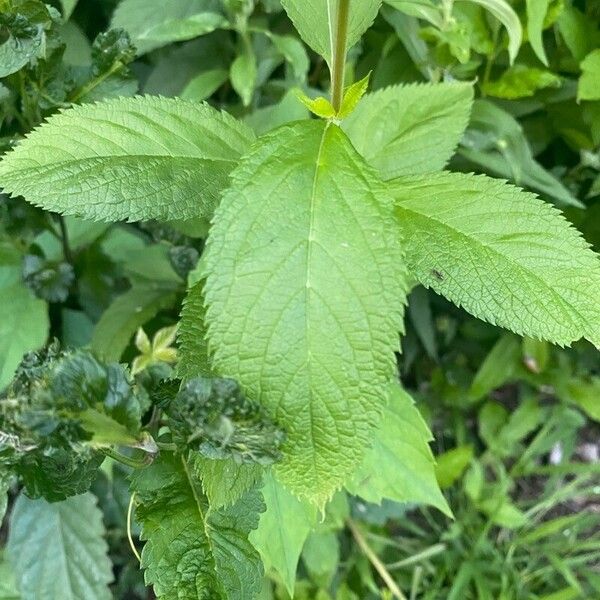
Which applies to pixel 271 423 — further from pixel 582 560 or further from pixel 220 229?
pixel 582 560

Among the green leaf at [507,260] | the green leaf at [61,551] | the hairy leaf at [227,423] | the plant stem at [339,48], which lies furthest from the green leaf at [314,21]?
the green leaf at [61,551]

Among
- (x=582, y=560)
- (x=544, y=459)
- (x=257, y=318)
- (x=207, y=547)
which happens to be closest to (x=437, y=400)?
(x=544, y=459)

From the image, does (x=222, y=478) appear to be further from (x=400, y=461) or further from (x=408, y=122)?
(x=408, y=122)

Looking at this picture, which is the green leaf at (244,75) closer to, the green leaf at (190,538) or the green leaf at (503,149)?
the green leaf at (503,149)

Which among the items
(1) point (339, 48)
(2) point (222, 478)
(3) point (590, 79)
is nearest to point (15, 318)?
(2) point (222, 478)

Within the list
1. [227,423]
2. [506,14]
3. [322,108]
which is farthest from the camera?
[506,14]
